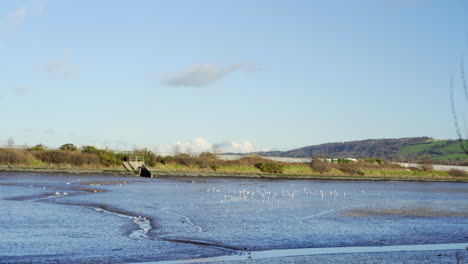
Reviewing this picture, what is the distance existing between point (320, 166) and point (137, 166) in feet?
121

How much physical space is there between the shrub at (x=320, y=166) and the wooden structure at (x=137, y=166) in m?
33.4

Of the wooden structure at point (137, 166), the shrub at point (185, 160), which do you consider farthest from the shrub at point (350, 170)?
the wooden structure at point (137, 166)

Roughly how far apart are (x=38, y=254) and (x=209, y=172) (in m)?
67.8

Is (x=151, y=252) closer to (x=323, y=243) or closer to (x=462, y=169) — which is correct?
(x=323, y=243)

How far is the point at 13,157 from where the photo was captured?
248 ft

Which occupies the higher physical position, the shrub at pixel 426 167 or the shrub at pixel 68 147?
the shrub at pixel 68 147

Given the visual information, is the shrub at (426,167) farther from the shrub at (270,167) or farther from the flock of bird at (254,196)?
the flock of bird at (254,196)

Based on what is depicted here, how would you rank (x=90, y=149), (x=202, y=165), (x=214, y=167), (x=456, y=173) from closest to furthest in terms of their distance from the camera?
(x=90, y=149) < (x=202, y=165) < (x=214, y=167) < (x=456, y=173)

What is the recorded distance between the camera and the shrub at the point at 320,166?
102 meters

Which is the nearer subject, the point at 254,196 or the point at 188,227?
the point at 188,227

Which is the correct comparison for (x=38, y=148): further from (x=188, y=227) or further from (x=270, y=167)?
(x=188, y=227)


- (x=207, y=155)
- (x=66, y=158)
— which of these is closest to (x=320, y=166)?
(x=207, y=155)

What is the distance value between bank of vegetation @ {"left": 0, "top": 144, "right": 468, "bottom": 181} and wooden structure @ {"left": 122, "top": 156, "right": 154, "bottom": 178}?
1160 millimetres

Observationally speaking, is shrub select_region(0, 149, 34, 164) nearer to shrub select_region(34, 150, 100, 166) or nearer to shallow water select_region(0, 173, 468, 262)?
shrub select_region(34, 150, 100, 166)
